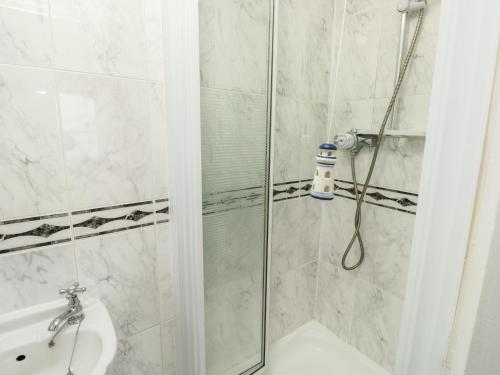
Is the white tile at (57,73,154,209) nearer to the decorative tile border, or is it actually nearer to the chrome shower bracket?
the decorative tile border

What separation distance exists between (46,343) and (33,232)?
33cm

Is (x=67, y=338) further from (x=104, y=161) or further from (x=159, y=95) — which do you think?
(x=159, y=95)

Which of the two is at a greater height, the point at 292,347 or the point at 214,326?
the point at 214,326

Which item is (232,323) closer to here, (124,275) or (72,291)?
(124,275)

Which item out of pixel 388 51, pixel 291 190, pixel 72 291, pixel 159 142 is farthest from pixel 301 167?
pixel 72 291

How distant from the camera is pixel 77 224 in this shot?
89cm

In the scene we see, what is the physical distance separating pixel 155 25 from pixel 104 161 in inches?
19.6

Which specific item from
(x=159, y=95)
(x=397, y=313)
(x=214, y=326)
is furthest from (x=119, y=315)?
(x=397, y=313)

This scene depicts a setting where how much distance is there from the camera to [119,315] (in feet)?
3.33

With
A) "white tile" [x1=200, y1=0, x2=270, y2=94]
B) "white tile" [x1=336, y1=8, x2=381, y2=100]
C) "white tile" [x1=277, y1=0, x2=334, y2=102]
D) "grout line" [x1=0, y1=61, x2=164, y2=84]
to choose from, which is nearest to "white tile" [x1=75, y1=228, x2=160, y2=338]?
"grout line" [x1=0, y1=61, x2=164, y2=84]

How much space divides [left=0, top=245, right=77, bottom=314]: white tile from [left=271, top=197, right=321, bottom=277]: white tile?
0.94 meters

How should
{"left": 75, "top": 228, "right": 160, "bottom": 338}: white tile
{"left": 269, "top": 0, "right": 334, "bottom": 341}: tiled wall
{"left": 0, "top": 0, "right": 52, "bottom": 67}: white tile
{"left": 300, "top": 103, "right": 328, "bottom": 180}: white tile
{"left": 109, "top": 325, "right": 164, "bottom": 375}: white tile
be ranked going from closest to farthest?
1. {"left": 0, "top": 0, "right": 52, "bottom": 67}: white tile
2. {"left": 75, "top": 228, "right": 160, "bottom": 338}: white tile
3. {"left": 109, "top": 325, "right": 164, "bottom": 375}: white tile
4. {"left": 269, "top": 0, "right": 334, "bottom": 341}: tiled wall
5. {"left": 300, "top": 103, "right": 328, "bottom": 180}: white tile

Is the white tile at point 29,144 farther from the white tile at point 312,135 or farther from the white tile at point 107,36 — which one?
the white tile at point 312,135

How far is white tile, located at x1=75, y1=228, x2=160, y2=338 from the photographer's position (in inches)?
36.5
